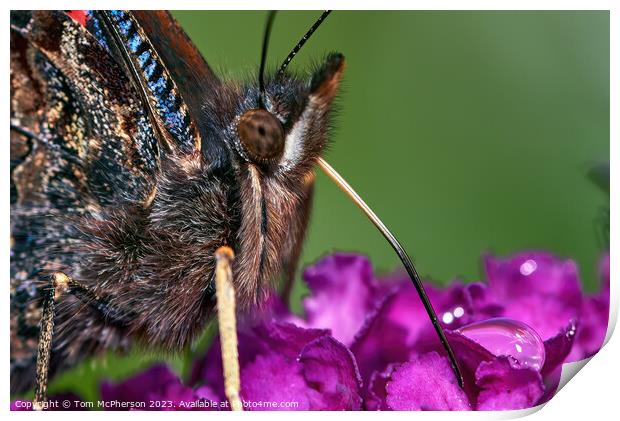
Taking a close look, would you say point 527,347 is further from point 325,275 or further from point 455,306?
point 325,275

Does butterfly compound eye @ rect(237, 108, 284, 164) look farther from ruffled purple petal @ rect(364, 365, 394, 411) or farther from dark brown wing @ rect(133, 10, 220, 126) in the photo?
ruffled purple petal @ rect(364, 365, 394, 411)

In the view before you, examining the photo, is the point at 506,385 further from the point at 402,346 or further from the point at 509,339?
the point at 402,346

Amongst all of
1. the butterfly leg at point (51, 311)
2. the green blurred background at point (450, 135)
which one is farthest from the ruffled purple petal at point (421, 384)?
the green blurred background at point (450, 135)

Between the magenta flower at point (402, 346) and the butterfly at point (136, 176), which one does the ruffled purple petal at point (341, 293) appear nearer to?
the magenta flower at point (402, 346)

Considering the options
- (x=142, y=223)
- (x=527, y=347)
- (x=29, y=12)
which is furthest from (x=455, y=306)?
(x=29, y=12)

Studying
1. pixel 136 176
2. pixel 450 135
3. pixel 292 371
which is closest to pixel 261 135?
pixel 136 176

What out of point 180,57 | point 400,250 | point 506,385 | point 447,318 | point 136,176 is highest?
point 180,57

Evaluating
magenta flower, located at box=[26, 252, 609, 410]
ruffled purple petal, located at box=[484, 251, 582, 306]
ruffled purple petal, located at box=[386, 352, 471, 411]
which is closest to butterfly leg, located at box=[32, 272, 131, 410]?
magenta flower, located at box=[26, 252, 609, 410]
